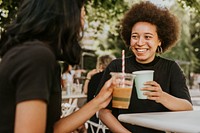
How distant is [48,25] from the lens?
Result: 1.42 metres

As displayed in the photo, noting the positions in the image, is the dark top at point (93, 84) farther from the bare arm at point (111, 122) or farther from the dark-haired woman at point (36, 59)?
the dark-haired woman at point (36, 59)

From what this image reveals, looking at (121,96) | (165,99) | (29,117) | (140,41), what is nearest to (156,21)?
(140,41)

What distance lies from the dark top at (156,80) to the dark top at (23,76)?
3.55 ft

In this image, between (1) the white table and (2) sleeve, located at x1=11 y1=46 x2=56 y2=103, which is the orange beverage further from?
(2) sleeve, located at x1=11 y1=46 x2=56 y2=103

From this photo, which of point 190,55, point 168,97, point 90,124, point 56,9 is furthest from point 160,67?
point 190,55

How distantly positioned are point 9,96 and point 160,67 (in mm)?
1384

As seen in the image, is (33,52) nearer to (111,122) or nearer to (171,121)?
(171,121)

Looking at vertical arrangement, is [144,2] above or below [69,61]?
above

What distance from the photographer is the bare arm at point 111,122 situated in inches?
86.9

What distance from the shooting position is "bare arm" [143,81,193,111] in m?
2.02

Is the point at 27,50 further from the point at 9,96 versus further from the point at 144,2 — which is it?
the point at 144,2

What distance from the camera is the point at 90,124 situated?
433 centimetres

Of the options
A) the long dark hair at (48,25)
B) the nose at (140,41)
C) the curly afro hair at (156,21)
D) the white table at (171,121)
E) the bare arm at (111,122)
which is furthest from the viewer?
the curly afro hair at (156,21)

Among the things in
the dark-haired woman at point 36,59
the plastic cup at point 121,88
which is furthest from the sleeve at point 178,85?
the dark-haired woman at point 36,59
